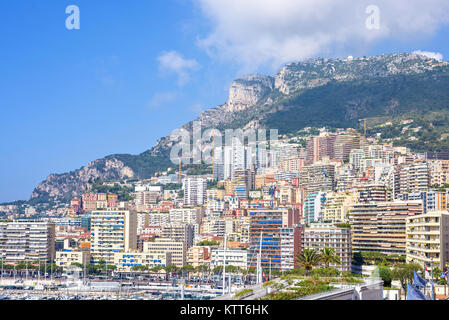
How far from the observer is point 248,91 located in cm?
7825

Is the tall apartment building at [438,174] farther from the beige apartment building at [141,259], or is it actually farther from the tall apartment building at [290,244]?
the beige apartment building at [141,259]

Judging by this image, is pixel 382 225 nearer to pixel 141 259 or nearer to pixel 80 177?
pixel 141 259

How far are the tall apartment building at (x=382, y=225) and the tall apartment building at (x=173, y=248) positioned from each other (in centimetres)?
844

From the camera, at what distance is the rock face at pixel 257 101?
6554 cm

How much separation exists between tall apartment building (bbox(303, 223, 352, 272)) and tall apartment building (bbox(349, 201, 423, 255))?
2023 millimetres

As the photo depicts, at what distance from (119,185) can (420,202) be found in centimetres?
3743

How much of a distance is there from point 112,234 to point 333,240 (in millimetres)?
13481

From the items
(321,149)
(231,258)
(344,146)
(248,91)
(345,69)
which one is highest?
(345,69)

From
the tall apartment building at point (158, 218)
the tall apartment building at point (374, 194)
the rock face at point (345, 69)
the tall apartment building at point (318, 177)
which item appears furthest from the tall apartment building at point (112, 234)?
the rock face at point (345, 69)

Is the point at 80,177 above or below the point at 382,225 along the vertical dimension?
above

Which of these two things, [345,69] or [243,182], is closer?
[243,182]

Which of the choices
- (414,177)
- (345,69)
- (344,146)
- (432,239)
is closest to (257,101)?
(345,69)

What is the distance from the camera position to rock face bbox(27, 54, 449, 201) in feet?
215

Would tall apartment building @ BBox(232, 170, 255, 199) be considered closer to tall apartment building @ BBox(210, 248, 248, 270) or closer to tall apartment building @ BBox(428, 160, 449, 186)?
tall apartment building @ BBox(428, 160, 449, 186)
